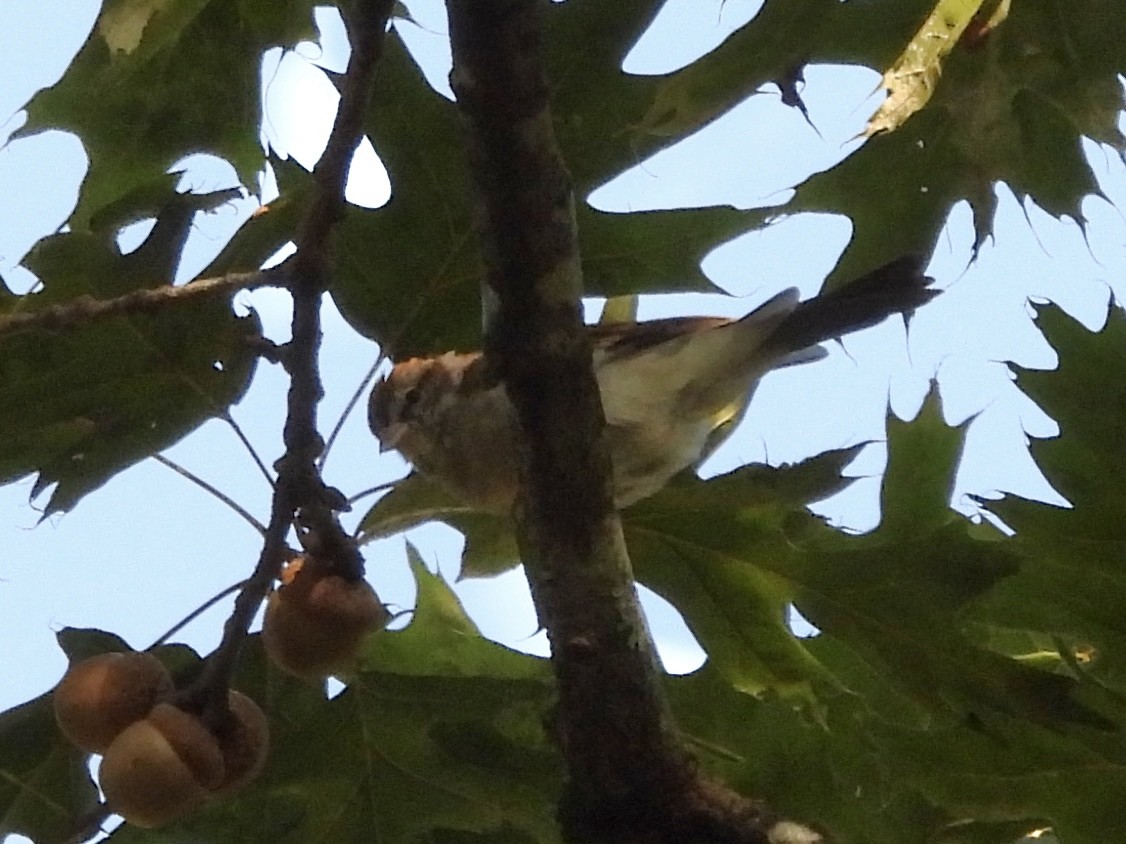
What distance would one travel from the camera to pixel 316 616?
4.55 feet

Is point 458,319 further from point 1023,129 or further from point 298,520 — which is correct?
point 1023,129

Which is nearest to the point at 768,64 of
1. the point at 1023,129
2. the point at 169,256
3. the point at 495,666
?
the point at 1023,129

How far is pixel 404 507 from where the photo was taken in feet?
6.07

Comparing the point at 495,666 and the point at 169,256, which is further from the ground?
the point at 169,256

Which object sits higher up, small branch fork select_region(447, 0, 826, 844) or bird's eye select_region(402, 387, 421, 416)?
bird's eye select_region(402, 387, 421, 416)

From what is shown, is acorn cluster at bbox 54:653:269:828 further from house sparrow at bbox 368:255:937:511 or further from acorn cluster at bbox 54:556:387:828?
house sparrow at bbox 368:255:937:511

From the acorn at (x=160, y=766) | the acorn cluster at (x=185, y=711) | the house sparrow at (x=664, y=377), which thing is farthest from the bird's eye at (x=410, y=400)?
the acorn at (x=160, y=766)

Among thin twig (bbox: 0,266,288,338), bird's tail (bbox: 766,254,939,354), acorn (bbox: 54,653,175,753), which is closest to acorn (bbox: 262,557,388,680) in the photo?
acorn (bbox: 54,653,175,753)

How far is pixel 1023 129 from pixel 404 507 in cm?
86

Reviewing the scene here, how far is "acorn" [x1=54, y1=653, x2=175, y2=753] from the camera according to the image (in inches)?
53.7

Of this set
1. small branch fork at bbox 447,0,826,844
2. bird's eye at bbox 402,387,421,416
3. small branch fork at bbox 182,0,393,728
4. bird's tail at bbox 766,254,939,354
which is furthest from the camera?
bird's eye at bbox 402,387,421,416

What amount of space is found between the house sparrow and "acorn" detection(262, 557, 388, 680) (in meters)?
0.47

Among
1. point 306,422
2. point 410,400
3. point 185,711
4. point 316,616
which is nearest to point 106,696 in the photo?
point 185,711

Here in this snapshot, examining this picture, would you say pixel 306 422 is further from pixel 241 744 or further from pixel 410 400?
pixel 410 400
